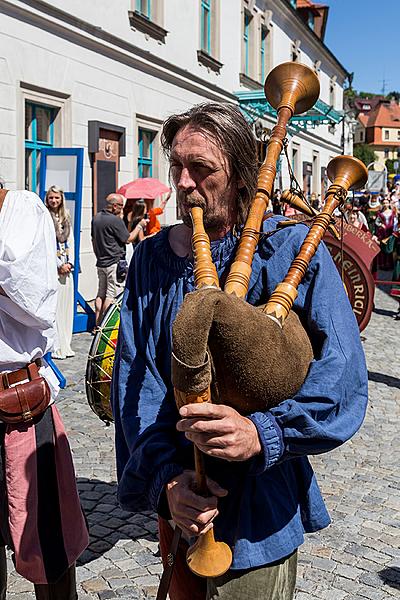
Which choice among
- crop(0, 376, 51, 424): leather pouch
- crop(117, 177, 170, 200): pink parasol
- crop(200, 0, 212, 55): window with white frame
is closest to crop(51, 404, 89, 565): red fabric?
crop(0, 376, 51, 424): leather pouch

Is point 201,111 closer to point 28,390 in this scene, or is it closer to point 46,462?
point 28,390

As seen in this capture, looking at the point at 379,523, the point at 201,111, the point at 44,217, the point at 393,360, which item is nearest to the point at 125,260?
the point at 393,360

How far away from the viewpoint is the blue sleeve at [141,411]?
1.67 metres

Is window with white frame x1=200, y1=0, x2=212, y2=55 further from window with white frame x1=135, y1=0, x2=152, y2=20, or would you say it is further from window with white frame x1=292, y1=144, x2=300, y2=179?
window with white frame x1=292, y1=144, x2=300, y2=179

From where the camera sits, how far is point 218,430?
1.39 meters

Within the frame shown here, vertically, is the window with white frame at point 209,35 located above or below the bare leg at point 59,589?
above

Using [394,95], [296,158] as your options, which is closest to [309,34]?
[296,158]

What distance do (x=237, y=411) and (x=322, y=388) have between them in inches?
7.9

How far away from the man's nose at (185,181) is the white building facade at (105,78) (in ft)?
25.0

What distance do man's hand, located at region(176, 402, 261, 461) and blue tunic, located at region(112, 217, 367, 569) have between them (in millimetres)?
57

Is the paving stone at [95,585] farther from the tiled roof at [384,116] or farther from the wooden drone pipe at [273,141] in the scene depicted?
the tiled roof at [384,116]

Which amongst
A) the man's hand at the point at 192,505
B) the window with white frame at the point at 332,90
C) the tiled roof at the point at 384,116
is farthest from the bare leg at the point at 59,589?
the tiled roof at the point at 384,116

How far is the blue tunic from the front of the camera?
1557 mm

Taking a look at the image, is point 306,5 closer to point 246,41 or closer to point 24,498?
point 246,41
